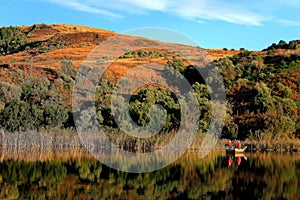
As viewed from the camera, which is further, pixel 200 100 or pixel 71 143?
pixel 200 100

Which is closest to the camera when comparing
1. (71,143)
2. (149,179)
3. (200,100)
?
(149,179)

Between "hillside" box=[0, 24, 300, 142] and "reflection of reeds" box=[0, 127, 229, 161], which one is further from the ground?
"hillside" box=[0, 24, 300, 142]

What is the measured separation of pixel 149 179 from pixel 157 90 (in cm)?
2328

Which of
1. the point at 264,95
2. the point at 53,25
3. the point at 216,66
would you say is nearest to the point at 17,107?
the point at 264,95

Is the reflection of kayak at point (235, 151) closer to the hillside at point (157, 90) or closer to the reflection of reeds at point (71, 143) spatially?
the reflection of reeds at point (71, 143)

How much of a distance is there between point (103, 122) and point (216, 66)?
19.4 m

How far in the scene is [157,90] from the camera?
138 ft

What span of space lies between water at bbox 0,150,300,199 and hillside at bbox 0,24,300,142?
9.31 meters

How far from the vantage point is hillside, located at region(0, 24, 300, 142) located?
3497 centimetres

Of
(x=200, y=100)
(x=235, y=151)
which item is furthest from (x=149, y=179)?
(x=200, y=100)

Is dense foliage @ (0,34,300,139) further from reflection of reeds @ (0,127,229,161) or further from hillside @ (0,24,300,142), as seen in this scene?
reflection of reeds @ (0,127,229,161)

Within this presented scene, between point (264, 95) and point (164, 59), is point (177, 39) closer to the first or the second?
point (264, 95)

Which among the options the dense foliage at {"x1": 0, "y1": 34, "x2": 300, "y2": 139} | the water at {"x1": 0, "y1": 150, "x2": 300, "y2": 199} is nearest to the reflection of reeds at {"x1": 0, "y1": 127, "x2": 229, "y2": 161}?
the dense foliage at {"x1": 0, "y1": 34, "x2": 300, "y2": 139}

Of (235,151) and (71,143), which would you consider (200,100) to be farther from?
(71,143)
